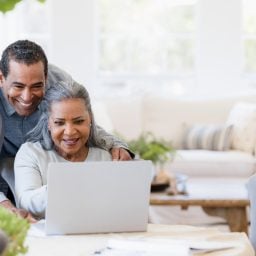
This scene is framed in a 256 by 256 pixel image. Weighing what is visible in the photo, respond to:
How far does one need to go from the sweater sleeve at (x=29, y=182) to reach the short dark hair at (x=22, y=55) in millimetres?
276

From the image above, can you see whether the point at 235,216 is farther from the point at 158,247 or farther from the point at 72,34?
the point at 72,34

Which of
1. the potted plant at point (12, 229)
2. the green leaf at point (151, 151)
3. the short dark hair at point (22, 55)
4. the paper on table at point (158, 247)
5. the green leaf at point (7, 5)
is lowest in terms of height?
the green leaf at point (151, 151)

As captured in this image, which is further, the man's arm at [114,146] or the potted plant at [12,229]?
the man's arm at [114,146]

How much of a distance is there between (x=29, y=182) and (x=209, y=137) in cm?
358

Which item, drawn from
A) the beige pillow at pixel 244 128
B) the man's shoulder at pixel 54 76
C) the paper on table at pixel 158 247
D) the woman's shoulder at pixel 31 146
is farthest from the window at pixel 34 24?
the paper on table at pixel 158 247

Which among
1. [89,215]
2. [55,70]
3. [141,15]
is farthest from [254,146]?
[89,215]

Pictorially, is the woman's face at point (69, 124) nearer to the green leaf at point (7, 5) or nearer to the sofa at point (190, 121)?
the green leaf at point (7, 5)

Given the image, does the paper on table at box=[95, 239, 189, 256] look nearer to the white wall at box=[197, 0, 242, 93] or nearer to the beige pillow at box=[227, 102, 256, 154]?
the beige pillow at box=[227, 102, 256, 154]

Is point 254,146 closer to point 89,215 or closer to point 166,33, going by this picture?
point 166,33

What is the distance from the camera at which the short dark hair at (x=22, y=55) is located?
8.22 feet

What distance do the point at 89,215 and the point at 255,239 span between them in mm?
634

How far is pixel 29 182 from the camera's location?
7.77ft

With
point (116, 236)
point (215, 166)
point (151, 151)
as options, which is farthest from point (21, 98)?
point (215, 166)

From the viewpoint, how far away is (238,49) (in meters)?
6.77
